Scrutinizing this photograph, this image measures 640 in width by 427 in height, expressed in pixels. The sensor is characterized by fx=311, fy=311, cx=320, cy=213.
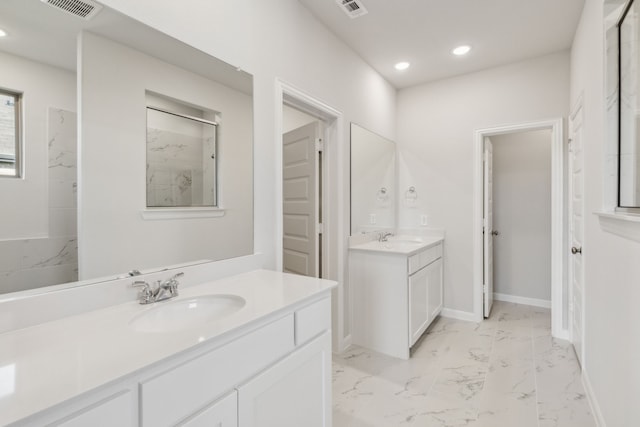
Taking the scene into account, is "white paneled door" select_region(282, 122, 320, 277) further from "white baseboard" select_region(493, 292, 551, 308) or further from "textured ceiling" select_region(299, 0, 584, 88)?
"white baseboard" select_region(493, 292, 551, 308)

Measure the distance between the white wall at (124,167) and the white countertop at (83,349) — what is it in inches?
9.3

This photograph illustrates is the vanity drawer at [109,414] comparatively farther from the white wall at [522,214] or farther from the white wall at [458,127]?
the white wall at [522,214]

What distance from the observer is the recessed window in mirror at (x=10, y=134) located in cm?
96

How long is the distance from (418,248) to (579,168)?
4.47 feet

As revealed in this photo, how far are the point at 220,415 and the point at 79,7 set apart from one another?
4.85 feet

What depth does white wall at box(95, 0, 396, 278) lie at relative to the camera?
1.47m

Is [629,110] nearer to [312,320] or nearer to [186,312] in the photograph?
[312,320]

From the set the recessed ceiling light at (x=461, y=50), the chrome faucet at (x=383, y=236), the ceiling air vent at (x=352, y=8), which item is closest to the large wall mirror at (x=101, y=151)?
the ceiling air vent at (x=352, y=8)

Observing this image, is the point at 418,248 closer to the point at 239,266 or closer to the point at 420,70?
the point at 239,266

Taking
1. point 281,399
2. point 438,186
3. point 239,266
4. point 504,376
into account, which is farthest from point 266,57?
point 504,376

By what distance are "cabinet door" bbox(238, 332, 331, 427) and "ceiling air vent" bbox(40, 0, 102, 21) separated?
144 cm

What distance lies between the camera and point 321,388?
1.42 meters

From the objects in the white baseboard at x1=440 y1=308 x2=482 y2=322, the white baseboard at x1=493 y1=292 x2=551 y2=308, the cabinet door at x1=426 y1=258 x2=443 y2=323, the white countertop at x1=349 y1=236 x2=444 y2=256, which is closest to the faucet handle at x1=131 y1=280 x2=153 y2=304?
the white countertop at x1=349 y1=236 x2=444 y2=256

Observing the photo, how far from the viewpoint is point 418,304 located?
2.72m
